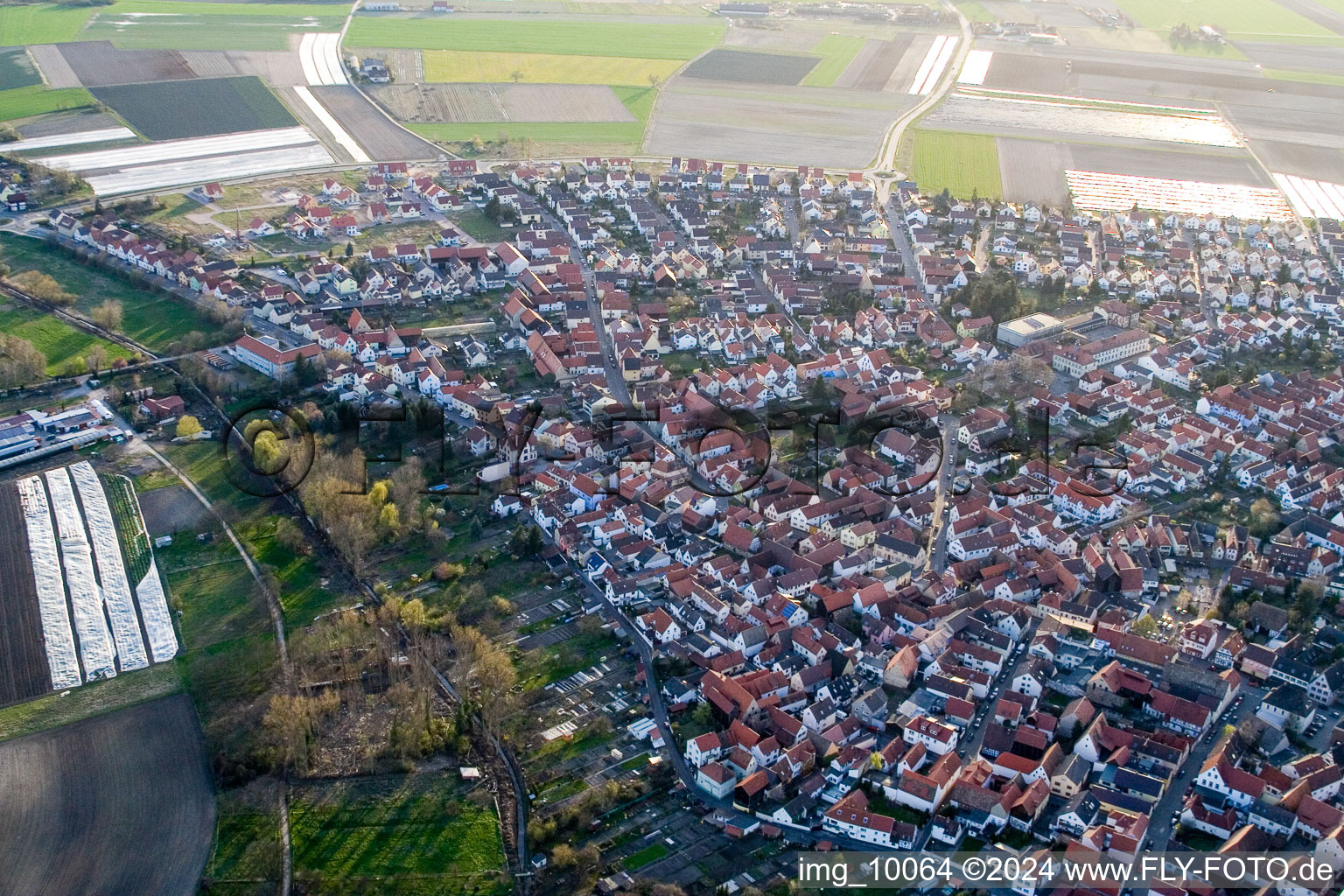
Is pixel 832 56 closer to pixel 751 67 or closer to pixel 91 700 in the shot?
pixel 751 67

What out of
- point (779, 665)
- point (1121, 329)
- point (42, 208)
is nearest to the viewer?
point (779, 665)

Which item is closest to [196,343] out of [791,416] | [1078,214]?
[791,416]

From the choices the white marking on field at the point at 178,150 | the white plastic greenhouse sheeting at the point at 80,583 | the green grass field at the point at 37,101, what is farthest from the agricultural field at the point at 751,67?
the white plastic greenhouse sheeting at the point at 80,583

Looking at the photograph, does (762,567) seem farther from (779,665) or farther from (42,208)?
(42,208)

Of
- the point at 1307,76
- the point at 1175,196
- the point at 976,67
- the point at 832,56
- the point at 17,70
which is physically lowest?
the point at 1175,196

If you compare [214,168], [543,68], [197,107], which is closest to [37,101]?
[197,107]

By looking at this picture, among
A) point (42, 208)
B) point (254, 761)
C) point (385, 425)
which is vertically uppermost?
point (42, 208)
